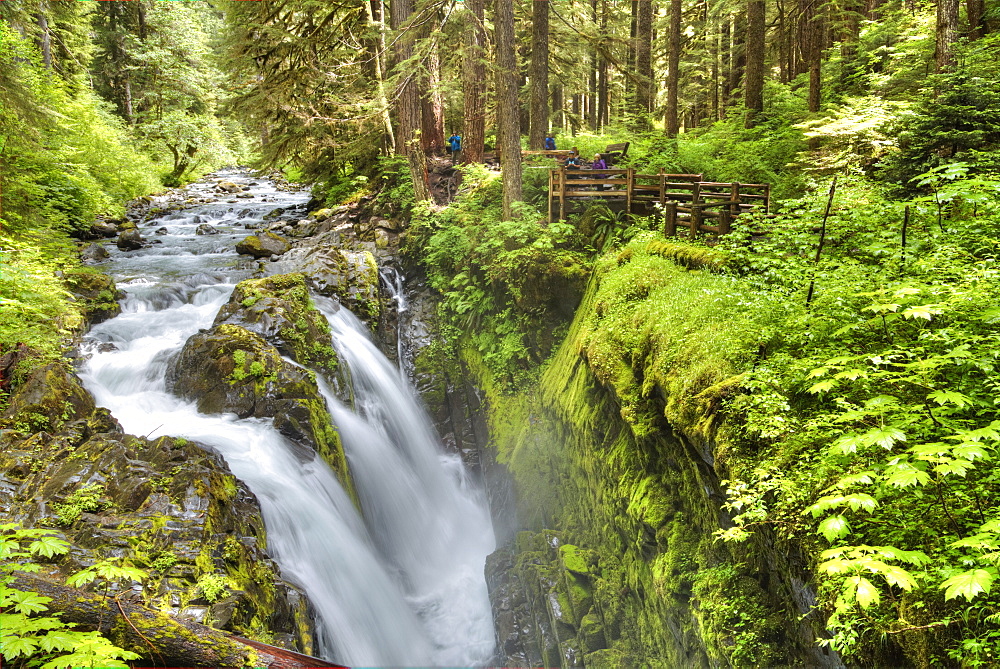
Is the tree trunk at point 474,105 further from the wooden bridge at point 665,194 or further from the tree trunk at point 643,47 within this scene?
the wooden bridge at point 665,194

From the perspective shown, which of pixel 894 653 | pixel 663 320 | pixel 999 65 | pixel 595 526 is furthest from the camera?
pixel 999 65

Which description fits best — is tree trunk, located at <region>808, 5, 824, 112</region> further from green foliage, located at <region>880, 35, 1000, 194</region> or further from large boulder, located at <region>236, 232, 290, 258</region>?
large boulder, located at <region>236, 232, 290, 258</region>

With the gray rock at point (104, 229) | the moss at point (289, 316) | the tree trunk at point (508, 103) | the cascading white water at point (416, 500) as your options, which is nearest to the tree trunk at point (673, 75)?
the tree trunk at point (508, 103)

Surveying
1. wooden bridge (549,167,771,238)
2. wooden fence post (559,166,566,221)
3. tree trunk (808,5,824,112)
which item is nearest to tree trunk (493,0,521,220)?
wooden bridge (549,167,771,238)

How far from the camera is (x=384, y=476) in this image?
11.4m

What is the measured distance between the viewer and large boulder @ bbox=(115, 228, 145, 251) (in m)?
17.6

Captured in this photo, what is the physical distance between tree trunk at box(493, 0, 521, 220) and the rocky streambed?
474 centimetres

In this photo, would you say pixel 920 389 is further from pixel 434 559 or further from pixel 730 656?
pixel 434 559

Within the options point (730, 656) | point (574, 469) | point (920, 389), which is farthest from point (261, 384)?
point (920, 389)

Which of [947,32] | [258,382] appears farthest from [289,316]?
[947,32]

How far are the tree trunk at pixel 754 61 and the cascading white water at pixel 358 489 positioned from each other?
1384 centimetres

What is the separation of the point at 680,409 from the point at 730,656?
232 cm

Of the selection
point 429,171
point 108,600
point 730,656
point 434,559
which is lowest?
point 434,559

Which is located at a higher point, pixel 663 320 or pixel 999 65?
pixel 999 65
